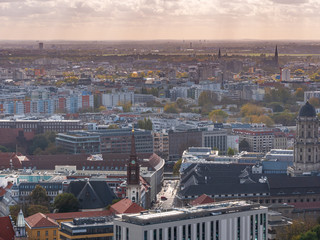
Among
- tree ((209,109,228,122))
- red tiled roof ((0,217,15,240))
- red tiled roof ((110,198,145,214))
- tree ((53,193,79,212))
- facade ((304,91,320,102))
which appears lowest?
facade ((304,91,320,102))

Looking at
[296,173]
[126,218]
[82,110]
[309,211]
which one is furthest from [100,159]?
[82,110]

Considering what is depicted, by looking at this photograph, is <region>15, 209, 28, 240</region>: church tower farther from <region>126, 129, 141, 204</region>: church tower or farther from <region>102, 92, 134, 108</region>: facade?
<region>102, 92, 134, 108</region>: facade

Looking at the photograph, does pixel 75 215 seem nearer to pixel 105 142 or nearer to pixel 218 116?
pixel 105 142

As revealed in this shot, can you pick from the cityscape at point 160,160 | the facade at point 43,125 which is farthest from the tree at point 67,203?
the facade at point 43,125

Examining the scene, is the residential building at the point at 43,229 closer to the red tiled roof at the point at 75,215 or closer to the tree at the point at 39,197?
the red tiled roof at the point at 75,215

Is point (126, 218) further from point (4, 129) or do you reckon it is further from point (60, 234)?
point (4, 129)

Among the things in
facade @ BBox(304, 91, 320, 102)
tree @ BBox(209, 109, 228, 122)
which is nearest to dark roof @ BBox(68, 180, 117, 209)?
tree @ BBox(209, 109, 228, 122)

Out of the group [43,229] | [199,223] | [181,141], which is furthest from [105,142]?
[199,223]
